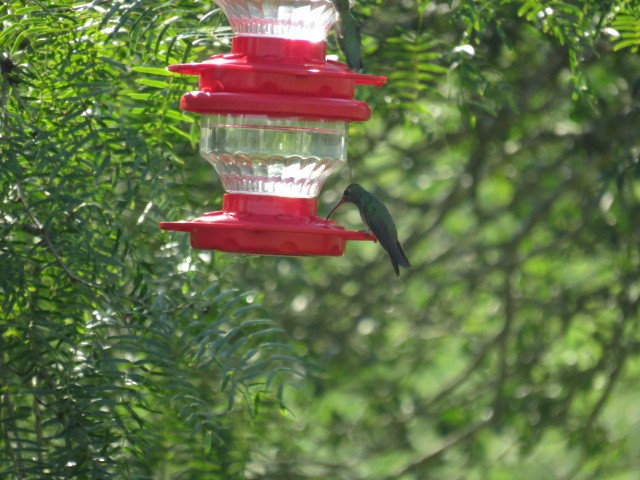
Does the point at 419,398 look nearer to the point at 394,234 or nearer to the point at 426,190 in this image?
the point at 426,190

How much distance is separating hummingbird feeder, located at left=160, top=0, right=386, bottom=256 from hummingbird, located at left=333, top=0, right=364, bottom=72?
4cm

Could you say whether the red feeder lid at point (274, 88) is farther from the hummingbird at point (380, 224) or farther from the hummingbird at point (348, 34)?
the hummingbird at point (380, 224)

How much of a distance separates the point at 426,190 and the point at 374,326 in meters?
0.62

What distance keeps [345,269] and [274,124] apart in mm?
2934

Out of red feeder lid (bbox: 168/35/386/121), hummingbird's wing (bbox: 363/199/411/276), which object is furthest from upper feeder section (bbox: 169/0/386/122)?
hummingbird's wing (bbox: 363/199/411/276)

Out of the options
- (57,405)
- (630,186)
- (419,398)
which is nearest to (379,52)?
(630,186)

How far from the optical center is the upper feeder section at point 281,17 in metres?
2.36

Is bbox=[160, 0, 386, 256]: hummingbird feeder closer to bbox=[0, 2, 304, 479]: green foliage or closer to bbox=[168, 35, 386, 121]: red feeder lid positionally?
bbox=[168, 35, 386, 121]: red feeder lid

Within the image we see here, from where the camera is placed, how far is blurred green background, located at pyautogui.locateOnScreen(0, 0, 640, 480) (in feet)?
7.57

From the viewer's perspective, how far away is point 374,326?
5164 millimetres

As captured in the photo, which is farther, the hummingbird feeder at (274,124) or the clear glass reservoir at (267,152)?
the clear glass reservoir at (267,152)

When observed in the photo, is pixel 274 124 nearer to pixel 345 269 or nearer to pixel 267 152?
pixel 267 152

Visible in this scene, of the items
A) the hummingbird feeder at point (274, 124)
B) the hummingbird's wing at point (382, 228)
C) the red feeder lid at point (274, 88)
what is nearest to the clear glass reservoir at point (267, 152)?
the hummingbird feeder at point (274, 124)

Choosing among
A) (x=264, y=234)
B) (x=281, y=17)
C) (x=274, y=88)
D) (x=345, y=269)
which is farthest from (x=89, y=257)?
(x=345, y=269)
